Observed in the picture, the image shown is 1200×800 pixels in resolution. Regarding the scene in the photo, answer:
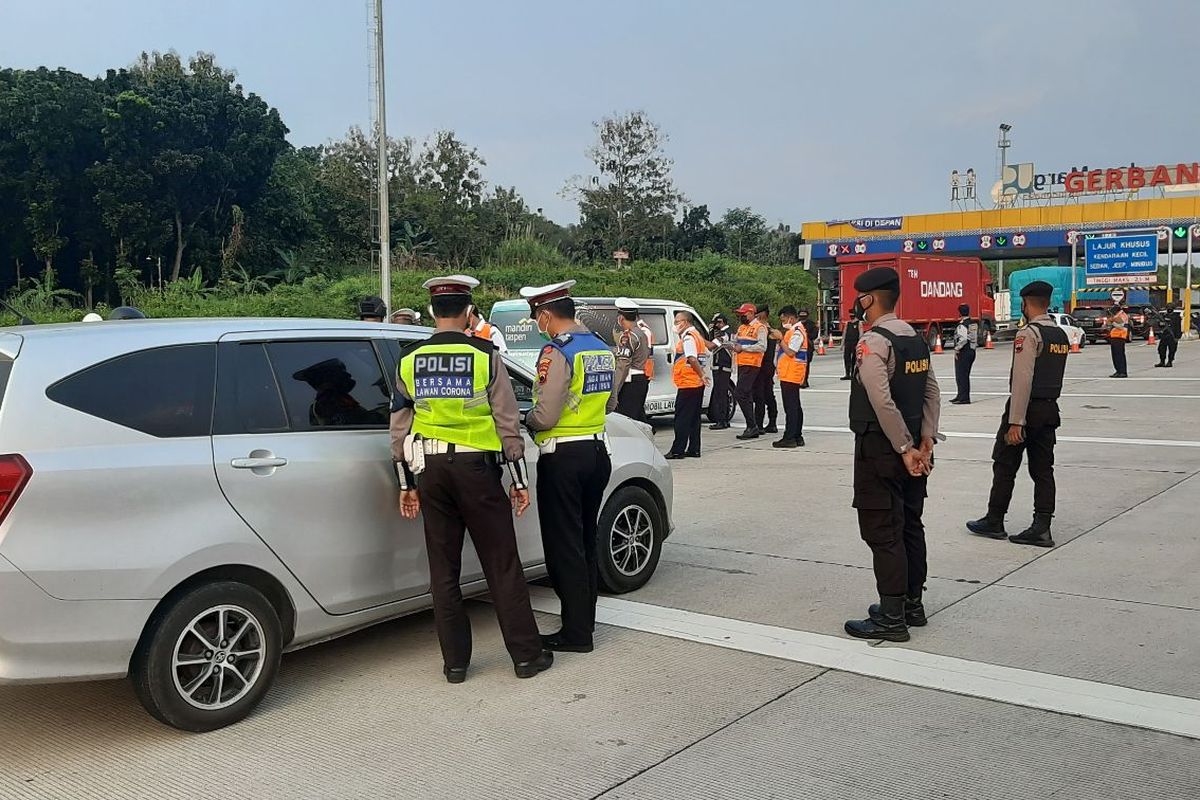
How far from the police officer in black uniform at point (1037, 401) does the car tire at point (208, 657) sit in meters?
5.09

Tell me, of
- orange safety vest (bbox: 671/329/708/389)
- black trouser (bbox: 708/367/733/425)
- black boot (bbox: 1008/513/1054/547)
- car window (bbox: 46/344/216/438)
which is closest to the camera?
car window (bbox: 46/344/216/438)

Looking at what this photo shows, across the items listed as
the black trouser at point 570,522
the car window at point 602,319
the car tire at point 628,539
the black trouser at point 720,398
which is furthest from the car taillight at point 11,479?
the black trouser at point 720,398

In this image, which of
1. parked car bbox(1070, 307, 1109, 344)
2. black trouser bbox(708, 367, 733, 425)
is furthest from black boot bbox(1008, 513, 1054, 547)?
parked car bbox(1070, 307, 1109, 344)

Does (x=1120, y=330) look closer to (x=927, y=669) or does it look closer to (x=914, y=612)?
(x=914, y=612)

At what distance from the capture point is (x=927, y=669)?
4633mm

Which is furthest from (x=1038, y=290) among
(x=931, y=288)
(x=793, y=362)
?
(x=931, y=288)

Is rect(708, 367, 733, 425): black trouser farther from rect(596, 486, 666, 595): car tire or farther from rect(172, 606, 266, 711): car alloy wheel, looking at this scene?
rect(172, 606, 266, 711): car alloy wheel

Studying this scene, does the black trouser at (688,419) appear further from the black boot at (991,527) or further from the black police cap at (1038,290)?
the black police cap at (1038,290)

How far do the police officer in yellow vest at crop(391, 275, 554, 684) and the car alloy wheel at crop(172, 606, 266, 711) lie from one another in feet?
2.65

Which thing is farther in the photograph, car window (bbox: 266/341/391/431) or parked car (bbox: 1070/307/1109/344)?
parked car (bbox: 1070/307/1109/344)

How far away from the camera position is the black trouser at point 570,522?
492cm

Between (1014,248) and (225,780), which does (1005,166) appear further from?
(225,780)

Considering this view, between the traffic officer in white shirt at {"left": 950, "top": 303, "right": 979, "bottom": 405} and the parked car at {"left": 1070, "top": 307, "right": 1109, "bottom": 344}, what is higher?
the parked car at {"left": 1070, "top": 307, "right": 1109, "bottom": 344}

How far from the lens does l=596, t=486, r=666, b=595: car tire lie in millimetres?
5824
